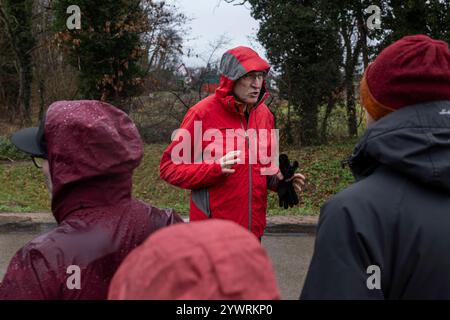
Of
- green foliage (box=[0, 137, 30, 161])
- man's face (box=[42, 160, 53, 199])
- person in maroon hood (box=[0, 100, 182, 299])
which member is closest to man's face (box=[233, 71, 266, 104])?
person in maroon hood (box=[0, 100, 182, 299])

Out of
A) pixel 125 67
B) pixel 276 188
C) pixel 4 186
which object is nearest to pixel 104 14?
pixel 125 67

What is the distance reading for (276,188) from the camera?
12.5ft

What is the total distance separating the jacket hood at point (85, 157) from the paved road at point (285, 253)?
3.84 meters

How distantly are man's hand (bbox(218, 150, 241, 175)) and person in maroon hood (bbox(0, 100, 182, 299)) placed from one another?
4.07ft

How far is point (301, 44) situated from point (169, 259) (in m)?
12.7

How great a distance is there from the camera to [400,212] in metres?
1.82

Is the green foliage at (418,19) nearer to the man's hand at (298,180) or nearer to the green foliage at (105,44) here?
the green foliage at (105,44)

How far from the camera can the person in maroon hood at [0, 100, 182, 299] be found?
6.21ft

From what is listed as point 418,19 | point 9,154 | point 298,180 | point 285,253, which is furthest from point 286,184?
point 9,154

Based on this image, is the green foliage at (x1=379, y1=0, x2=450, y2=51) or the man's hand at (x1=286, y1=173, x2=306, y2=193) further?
the green foliage at (x1=379, y1=0, x2=450, y2=51)

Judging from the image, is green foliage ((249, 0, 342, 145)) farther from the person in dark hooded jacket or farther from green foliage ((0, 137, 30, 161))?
the person in dark hooded jacket

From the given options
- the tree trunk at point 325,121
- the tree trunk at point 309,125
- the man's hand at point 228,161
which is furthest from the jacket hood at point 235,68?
the tree trunk at point 325,121

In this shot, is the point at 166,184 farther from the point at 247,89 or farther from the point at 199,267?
the point at 199,267

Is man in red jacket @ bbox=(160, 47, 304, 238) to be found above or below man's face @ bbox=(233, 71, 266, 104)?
below
